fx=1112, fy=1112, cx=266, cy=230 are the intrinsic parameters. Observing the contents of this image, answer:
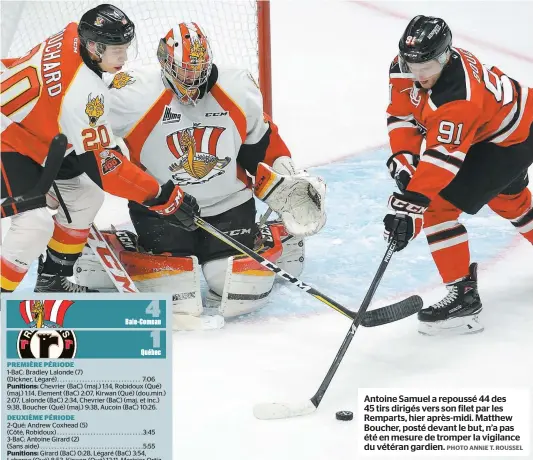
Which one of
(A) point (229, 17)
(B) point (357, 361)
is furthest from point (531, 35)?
(B) point (357, 361)

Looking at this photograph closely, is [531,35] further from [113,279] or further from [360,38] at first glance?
[113,279]

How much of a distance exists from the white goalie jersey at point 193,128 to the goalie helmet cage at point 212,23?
2.99ft

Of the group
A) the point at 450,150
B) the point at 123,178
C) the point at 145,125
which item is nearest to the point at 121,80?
the point at 145,125

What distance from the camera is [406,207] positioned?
2682mm

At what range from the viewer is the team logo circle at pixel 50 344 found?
1.99 metres

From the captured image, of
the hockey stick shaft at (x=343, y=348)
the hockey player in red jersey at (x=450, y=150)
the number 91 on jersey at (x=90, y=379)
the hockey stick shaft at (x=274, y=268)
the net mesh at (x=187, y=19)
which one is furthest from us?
the net mesh at (x=187, y=19)

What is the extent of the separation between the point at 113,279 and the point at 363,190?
123cm

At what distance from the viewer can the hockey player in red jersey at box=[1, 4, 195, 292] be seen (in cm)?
255

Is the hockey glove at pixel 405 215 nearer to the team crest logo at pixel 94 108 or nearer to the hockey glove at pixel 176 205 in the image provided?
the hockey glove at pixel 176 205

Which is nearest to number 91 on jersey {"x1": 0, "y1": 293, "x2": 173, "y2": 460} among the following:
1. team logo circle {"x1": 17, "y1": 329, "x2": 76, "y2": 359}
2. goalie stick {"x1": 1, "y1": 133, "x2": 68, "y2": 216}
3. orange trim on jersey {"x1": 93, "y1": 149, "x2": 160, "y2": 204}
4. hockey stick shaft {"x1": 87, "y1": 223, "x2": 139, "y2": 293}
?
team logo circle {"x1": 17, "y1": 329, "x2": 76, "y2": 359}

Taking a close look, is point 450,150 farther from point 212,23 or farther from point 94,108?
point 212,23

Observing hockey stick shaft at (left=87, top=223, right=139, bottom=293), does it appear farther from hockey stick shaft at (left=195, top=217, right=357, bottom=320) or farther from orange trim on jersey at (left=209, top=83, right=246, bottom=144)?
orange trim on jersey at (left=209, top=83, right=246, bottom=144)

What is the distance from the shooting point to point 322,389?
248 centimetres

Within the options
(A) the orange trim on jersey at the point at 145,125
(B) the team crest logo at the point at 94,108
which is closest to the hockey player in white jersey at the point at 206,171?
(A) the orange trim on jersey at the point at 145,125
